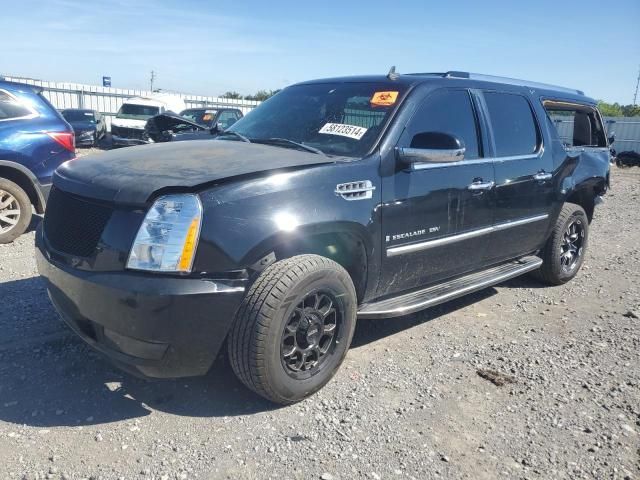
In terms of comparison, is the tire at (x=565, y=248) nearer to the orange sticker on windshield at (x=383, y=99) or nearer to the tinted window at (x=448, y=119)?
the tinted window at (x=448, y=119)

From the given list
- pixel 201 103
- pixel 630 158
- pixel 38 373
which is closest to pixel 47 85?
pixel 201 103

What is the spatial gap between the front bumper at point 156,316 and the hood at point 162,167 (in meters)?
0.42

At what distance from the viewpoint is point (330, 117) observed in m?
3.67

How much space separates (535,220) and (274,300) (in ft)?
9.89

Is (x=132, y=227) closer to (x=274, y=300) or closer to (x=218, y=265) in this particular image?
(x=218, y=265)

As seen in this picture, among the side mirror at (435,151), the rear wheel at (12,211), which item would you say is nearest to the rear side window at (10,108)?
the rear wheel at (12,211)

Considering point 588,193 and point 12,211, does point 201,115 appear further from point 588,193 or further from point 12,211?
point 588,193

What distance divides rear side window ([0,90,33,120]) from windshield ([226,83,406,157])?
3299 millimetres

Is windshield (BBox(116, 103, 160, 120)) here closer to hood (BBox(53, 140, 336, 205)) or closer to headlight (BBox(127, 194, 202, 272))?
hood (BBox(53, 140, 336, 205))

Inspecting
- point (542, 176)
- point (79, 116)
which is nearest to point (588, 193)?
point (542, 176)

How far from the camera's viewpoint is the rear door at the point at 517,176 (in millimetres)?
4184

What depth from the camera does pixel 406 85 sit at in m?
3.62

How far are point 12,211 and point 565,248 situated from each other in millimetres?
6102

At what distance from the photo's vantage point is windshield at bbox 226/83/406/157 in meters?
3.39
